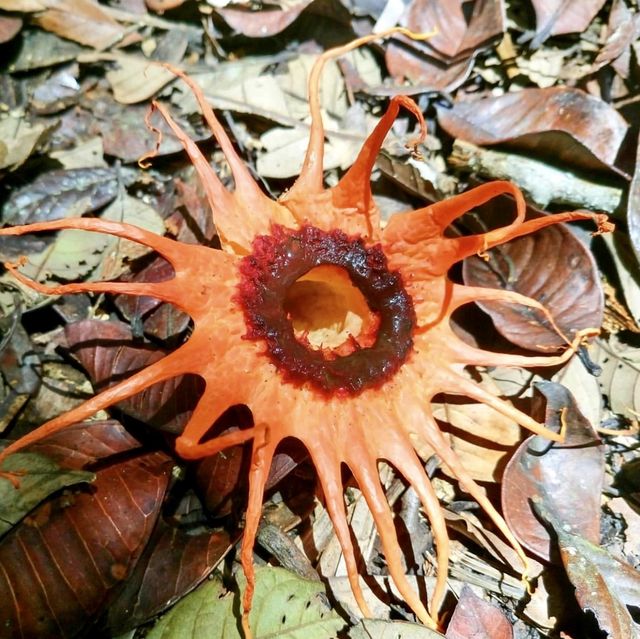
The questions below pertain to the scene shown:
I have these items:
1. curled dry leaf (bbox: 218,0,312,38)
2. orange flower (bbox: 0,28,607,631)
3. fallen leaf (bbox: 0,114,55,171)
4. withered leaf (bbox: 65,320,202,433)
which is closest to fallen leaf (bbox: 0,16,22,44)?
fallen leaf (bbox: 0,114,55,171)

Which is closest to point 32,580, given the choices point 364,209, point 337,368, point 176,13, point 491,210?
point 337,368

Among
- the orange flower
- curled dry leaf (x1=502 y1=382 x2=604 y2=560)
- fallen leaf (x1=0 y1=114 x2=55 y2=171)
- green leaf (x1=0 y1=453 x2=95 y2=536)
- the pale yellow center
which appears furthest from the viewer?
fallen leaf (x1=0 y1=114 x2=55 y2=171)

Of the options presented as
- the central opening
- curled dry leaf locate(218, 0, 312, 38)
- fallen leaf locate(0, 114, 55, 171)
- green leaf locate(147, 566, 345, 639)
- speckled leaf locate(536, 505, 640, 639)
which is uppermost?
curled dry leaf locate(218, 0, 312, 38)

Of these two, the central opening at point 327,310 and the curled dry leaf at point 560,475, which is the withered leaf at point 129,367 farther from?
the curled dry leaf at point 560,475

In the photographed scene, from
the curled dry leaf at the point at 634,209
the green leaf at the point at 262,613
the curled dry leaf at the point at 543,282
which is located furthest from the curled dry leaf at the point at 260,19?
the green leaf at the point at 262,613

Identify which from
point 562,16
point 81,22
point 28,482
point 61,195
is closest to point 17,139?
point 61,195

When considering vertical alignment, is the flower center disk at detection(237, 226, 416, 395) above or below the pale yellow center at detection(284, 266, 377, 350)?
above

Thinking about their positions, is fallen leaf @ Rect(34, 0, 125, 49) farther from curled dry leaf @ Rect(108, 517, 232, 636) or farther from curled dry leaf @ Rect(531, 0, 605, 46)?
curled dry leaf @ Rect(108, 517, 232, 636)
